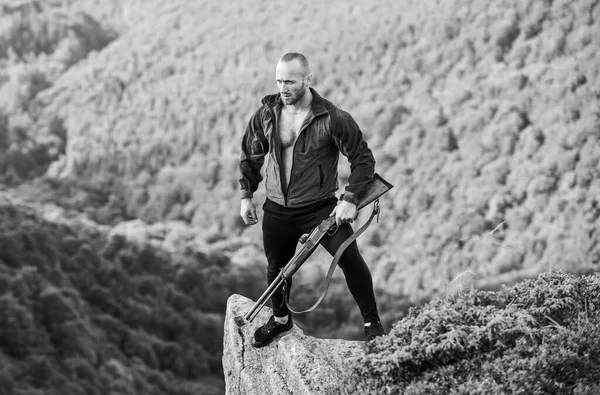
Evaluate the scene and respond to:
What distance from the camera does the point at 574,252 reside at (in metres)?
42.0

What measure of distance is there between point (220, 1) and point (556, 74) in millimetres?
32637

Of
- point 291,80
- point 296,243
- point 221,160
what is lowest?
point 296,243

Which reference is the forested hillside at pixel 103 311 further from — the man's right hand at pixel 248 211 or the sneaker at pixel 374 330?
the sneaker at pixel 374 330

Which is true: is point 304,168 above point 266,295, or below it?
above

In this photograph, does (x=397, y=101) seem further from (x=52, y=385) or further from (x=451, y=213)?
(x=52, y=385)

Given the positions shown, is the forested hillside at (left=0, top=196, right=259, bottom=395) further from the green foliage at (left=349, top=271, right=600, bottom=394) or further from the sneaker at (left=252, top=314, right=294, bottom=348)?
the green foliage at (left=349, top=271, right=600, bottom=394)

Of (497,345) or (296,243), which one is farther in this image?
(296,243)

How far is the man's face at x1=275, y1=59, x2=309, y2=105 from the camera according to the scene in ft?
18.8

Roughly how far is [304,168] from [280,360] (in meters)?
1.23

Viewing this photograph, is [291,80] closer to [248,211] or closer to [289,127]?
[289,127]

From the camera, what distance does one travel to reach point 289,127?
19.6 ft

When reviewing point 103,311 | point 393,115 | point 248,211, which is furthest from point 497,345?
point 103,311

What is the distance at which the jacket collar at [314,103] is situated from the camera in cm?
586

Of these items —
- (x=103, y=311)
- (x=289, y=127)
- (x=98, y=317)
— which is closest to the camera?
(x=289, y=127)
